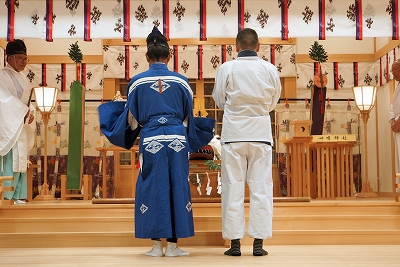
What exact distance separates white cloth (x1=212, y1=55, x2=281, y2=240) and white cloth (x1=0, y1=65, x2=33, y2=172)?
2681mm

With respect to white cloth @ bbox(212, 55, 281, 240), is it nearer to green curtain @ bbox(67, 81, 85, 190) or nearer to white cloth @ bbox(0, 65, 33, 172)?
white cloth @ bbox(0, 65, 33, 172)

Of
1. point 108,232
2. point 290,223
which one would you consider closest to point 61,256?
point 108,232

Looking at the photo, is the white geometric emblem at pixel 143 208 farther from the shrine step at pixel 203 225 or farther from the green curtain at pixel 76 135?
the green curtain at pixel 76 135

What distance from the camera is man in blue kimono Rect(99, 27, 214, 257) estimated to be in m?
4.40

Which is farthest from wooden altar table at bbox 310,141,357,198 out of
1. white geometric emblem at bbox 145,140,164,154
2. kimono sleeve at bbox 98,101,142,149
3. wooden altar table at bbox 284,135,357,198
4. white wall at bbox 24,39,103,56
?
white geometric emblem at bbox 145,140,164,154

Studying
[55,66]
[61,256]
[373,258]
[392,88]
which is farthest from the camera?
[55,66]

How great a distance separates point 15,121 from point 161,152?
2498 millimetres

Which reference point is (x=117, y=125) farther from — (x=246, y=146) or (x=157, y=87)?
(x=246, y=146)

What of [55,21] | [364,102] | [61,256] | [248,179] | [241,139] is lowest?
[61,256]

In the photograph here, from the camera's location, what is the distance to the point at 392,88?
30.8 ft

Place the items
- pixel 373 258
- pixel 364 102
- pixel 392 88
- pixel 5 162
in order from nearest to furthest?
pixel 373 258, pixel 5 162, pixel 364 102, pixel 392 88

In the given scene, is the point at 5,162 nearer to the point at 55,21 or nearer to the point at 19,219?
the point at 19,219

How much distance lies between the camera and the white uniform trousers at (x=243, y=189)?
441cm

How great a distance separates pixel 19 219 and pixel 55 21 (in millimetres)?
2036
